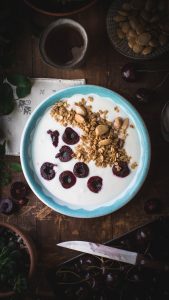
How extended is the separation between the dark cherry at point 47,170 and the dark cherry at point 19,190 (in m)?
0.07

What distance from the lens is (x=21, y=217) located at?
3.58 feet

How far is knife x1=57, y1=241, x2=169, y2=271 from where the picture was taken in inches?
39.3

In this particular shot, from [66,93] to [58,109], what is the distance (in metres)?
0.04

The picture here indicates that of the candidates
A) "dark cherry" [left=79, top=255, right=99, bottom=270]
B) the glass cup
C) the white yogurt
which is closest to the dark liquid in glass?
the glass cup

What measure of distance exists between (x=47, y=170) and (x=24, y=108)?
16 centimetres

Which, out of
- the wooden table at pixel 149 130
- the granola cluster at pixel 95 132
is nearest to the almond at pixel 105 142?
the granola cluster at pixel 95 132

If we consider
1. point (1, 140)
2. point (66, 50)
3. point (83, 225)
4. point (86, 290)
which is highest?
point (66, 50)

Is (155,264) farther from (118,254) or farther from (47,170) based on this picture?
(47,170)

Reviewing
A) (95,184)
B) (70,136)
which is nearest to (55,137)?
(70,136)

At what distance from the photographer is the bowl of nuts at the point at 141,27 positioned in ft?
3.35

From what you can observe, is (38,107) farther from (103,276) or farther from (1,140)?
(103,276)

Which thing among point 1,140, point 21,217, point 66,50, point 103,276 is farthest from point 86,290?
point 66,50

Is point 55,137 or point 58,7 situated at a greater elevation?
point 58,7

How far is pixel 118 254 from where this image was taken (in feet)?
3.32
